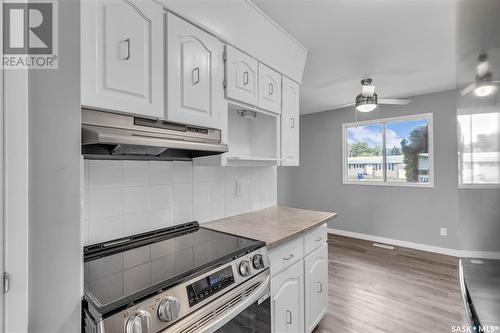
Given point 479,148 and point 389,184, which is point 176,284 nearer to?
point 479,148

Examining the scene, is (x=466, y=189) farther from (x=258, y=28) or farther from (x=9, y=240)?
(x=258, y=28)

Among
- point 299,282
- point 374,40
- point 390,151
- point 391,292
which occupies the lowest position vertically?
point 391,292

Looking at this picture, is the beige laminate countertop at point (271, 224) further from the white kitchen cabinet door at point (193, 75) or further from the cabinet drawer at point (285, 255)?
the white kitchen cabinet door at point (193, 75)

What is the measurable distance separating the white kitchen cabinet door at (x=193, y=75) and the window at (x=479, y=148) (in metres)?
1.17

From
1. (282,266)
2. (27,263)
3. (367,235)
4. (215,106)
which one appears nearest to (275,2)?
(215,106)

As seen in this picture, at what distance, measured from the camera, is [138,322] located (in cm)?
75

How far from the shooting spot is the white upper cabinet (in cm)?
156

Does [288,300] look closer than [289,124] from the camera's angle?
Yes

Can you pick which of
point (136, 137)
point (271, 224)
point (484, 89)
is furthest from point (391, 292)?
point (136, 137)

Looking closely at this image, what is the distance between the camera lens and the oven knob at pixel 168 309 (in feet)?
2.67

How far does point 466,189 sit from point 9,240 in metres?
1.18

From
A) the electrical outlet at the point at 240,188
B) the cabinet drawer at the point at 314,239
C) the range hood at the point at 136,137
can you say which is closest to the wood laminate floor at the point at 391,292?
the cabinet drawer at the point at 314,239

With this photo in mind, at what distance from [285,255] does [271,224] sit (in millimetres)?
286

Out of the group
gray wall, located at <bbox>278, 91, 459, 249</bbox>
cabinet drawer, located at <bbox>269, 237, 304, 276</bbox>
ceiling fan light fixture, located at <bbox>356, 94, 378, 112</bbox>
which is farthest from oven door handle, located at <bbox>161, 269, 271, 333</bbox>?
gray wall, located at <bbox>278, 91, 459, 249</bbox>
